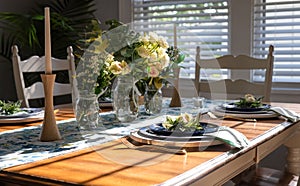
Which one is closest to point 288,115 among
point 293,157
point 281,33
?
point 293,157

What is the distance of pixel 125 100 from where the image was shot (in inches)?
69.2

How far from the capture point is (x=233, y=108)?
1971mm

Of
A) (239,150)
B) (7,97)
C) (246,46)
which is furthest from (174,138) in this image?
(7,97)

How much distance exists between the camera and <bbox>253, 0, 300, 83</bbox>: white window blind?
296cm

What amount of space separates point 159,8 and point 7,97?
1.38 meters

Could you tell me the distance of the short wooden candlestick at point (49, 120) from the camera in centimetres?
144

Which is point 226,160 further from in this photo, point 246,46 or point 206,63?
point 246,46

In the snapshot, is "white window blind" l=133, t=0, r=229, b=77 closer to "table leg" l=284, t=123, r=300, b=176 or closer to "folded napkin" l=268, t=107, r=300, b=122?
"table leg" l=284, t=123, r=300, b=176

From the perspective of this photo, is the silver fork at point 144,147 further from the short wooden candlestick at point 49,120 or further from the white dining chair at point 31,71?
the white dining chair at point 31,71

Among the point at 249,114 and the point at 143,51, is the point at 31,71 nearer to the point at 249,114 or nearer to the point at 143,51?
the point at 143,51

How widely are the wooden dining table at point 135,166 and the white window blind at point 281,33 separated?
1614mm

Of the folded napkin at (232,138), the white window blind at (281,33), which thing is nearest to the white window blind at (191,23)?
the white window blind at (281,33)

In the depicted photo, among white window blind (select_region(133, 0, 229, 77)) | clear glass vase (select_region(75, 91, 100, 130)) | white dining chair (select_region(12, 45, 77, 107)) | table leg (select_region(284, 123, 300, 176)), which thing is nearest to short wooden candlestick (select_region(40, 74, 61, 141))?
clear glass vase (select_region(75, 91, 100, 130))

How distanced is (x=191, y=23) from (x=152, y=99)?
156cm
